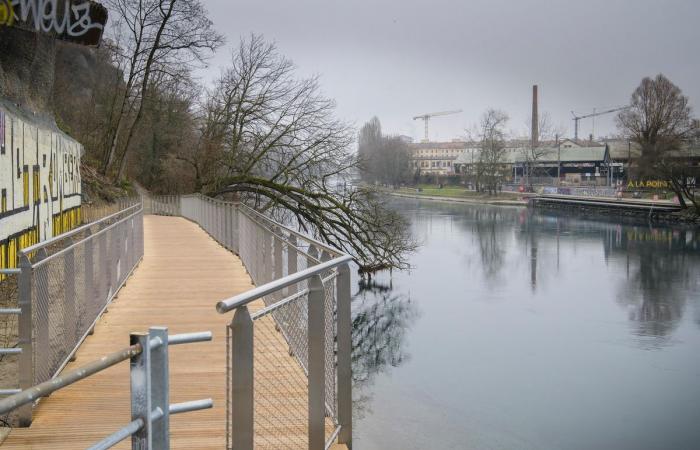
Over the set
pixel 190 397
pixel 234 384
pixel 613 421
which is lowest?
pixel 613 421

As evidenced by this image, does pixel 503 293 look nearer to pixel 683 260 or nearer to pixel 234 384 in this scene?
pixel 683 260

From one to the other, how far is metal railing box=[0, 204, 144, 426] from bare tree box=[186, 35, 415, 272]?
16.5m

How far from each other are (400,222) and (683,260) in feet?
56.7

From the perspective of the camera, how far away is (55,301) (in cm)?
602

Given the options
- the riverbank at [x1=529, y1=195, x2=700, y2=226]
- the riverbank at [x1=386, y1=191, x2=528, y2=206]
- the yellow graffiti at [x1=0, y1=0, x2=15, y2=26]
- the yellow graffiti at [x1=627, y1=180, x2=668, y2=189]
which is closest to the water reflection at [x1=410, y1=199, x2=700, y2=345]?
the riverbank at [x1=529, y1=195, x2=700, y2=226]

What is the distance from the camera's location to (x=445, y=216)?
6512 centimetres

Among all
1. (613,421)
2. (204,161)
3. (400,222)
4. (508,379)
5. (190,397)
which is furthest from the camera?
(204,161)

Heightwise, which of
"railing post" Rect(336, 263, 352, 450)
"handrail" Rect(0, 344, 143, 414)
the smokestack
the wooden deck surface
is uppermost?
the smokestack

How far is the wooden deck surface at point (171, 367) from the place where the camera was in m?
4.78

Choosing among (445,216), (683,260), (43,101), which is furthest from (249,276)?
(445,216)

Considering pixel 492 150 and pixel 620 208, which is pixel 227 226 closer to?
pixel 620 208

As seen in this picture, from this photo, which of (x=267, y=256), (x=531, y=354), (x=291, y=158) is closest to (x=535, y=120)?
(x=291, y=158)

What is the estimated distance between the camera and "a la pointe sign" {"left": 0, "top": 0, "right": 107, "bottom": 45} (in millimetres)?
13823

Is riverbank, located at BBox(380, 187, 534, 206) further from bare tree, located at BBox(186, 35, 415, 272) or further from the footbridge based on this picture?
the footbridge
